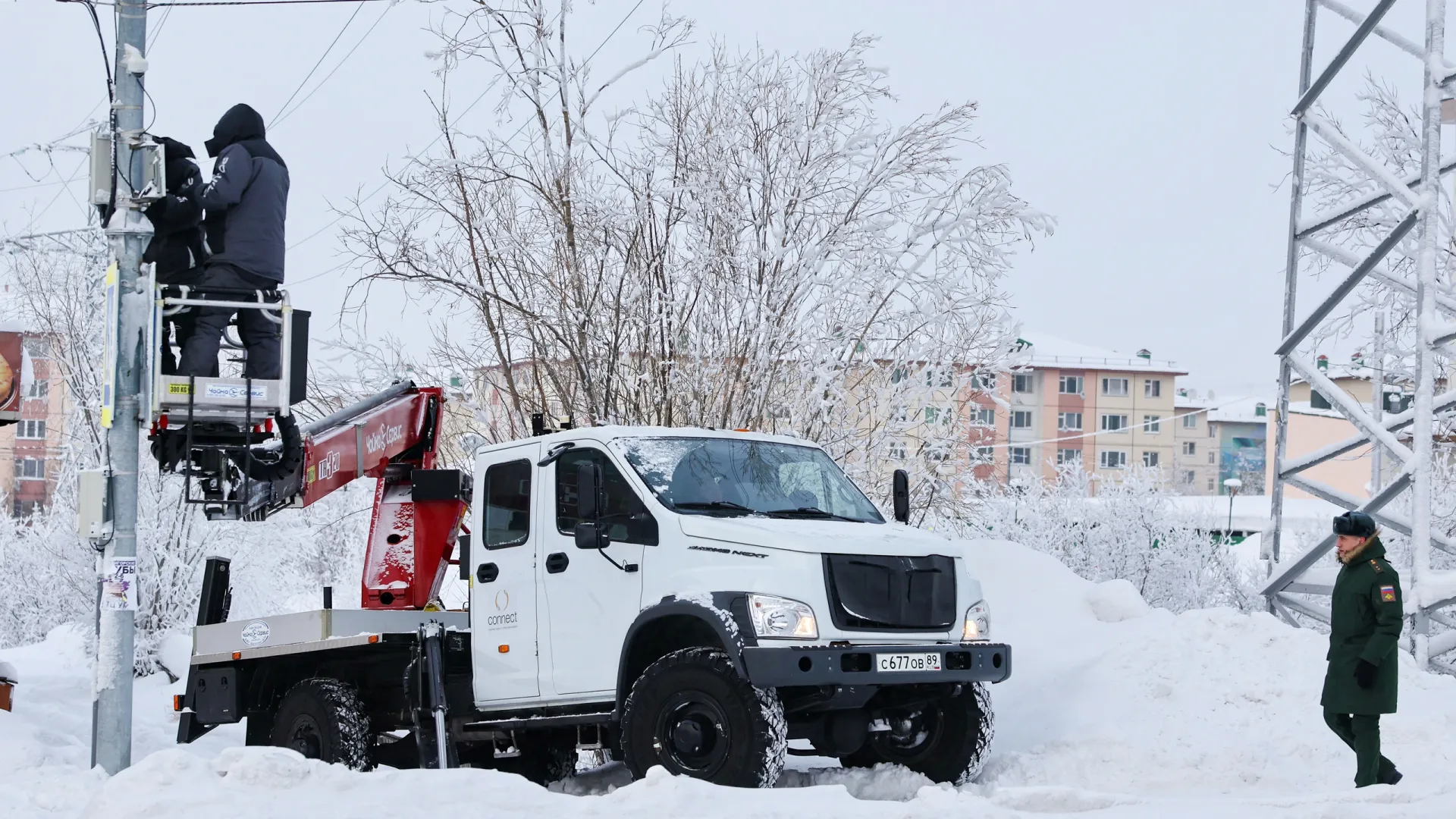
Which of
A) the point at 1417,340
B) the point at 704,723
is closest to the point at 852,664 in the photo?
the point at 704,723

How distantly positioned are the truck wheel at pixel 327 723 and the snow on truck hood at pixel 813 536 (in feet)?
10.0

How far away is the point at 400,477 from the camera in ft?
36.7

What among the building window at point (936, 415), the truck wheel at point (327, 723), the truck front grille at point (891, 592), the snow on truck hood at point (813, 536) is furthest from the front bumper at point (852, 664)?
the building window at point (936, 415)

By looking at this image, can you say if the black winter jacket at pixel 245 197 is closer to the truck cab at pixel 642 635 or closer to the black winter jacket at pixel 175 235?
the black winter jacket at pixel 175 235

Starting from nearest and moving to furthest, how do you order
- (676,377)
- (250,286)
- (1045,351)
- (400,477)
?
(250,286) < (400,477) < (676,377) < (1045,351)

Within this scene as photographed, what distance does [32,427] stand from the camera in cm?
8012

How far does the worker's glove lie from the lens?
26.9ft

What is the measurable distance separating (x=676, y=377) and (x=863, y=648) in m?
7.05

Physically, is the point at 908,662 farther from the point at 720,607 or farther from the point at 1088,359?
the point at 1088,359

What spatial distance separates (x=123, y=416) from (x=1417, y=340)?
388 inches

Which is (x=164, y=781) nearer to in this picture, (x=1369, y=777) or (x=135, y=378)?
(x=135, y=378)

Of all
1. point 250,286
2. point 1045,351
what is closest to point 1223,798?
point 250,286

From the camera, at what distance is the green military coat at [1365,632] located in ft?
26.7

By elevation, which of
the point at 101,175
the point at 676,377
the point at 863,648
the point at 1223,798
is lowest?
the point at 1223,798
